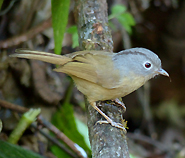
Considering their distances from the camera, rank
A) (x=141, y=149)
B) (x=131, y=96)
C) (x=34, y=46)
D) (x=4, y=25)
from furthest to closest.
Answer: (x=131, y=96), (x=141, y=149), (x=34, y=46), (x=4, y=25)

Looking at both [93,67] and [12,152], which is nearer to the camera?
[12,152]

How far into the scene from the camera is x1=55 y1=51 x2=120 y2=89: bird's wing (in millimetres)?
2668

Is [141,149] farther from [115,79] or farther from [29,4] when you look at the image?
[29,4]

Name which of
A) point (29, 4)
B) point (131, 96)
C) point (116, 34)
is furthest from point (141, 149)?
point (29, 4)

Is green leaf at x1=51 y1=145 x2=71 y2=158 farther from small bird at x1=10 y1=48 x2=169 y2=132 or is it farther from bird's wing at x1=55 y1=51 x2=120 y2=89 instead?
bird's wing at x1=55 y1=51 x2=120 y2=89

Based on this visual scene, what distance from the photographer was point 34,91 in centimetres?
390

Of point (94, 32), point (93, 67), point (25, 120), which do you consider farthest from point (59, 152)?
point (94, 32)

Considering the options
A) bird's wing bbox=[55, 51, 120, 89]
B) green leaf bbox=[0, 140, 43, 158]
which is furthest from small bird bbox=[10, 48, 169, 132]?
green leaf bbox=[0, 140, 43, 158]

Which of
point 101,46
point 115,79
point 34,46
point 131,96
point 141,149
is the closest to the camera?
point 115,79

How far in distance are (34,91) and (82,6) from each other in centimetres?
164

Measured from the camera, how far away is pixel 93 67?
2.74 m

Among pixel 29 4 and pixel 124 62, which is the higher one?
pixel 29 4

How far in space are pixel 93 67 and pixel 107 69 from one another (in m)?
0.15

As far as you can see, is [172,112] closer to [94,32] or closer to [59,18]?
[94,32]
